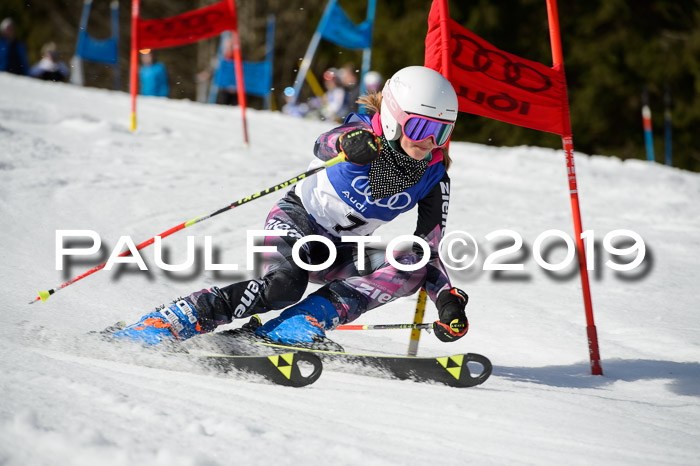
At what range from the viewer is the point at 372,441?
7.32 ft

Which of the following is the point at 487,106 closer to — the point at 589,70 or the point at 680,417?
the point at 680,417

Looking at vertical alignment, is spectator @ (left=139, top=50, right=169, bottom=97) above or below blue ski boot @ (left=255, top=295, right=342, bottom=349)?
above

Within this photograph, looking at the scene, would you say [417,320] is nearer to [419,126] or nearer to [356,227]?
[356,227]

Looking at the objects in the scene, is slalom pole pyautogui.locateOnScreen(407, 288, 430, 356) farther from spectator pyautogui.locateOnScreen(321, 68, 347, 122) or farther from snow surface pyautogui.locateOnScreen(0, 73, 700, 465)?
spectator pyautogui.locateOnScreen(321, 68, 347, 122)

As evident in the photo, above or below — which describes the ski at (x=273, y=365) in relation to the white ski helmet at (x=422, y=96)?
below

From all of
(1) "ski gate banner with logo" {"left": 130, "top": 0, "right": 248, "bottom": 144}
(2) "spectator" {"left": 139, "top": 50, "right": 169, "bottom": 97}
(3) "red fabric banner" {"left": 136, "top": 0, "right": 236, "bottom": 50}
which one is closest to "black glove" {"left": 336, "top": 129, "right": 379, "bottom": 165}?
(1) "ski gate banner with logo" {"left": 130, "top": 0, "right": 248, "bottom": 144}

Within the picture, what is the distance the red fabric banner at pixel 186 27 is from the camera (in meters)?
8.87

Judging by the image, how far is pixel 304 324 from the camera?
3148 millimetres

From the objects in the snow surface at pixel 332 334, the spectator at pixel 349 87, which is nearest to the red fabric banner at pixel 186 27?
the snow surface at pixel 332 334

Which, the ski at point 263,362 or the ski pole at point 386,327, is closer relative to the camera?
the ski at point 263,362

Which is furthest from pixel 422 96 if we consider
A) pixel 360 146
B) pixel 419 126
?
pixel 360 146

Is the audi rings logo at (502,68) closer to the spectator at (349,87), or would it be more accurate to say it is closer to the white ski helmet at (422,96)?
the white ski helmet at (422,96)

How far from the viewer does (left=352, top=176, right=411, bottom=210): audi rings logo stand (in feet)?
11.2

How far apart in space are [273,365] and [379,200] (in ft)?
3.25
